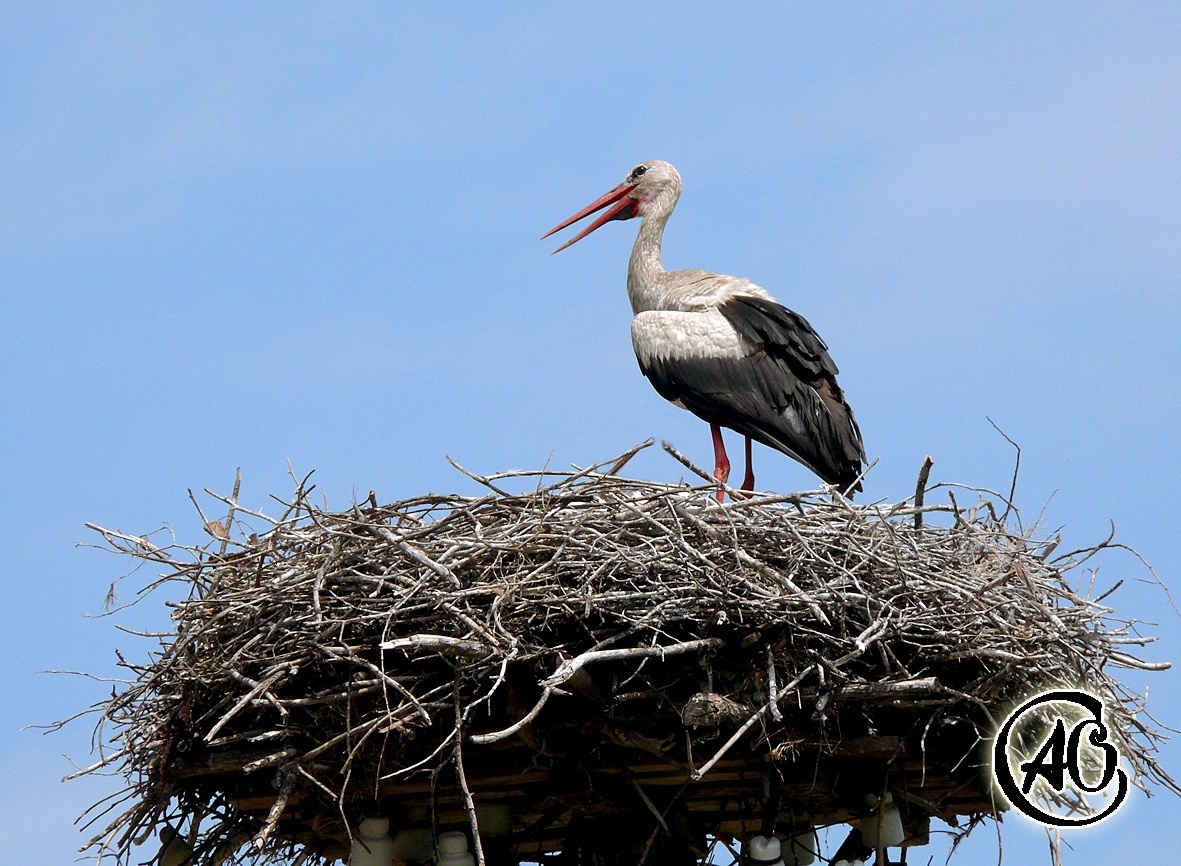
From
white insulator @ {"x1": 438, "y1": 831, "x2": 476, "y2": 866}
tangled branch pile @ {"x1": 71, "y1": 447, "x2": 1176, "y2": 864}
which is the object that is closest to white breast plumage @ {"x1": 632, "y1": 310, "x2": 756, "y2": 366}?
tangled branch pile @ {"x1": 71, "y1": 447, "x2": 1176, "y2": 864}

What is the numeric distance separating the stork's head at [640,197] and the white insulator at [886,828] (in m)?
4.34

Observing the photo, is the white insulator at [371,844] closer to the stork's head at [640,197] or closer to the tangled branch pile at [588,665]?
the tangled branch pile at [588,665]

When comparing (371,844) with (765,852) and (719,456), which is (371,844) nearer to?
(765,852)

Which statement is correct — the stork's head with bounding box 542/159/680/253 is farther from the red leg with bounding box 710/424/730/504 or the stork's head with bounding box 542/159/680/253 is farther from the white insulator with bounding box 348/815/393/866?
the white insulator with bounding box 348/815/393/866

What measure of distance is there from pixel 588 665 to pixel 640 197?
481 centimetres

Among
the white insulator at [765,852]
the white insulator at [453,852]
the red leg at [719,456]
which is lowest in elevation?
the white insulator at [765,852]

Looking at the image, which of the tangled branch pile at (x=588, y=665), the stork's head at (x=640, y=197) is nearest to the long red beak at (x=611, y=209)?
the stork's head at (x=640, y=197)

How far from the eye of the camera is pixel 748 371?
28.4ft

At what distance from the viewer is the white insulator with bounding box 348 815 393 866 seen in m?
6.45

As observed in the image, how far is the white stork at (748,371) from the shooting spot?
848cm

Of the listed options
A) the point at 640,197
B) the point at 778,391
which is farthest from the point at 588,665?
the point at 640,197

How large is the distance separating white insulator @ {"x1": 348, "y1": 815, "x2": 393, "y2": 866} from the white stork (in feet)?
9.14

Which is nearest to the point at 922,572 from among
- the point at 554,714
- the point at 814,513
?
the point at 814,513

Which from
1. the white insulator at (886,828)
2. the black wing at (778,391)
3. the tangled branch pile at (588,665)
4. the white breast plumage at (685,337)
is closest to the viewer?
the tangled branch pile at (588,665)
